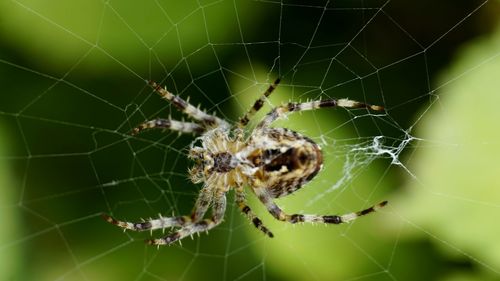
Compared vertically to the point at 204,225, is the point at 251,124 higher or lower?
higher

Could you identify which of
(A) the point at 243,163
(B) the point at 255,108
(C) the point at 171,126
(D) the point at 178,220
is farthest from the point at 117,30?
(D) the point at 178,220

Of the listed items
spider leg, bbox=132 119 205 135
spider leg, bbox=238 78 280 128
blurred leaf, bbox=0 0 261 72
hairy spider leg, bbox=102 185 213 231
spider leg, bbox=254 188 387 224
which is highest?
blurred leaf, bbox=0 0 261 72

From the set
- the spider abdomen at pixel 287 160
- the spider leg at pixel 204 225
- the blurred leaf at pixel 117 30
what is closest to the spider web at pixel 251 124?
the blurred leaf at pixel 117 30

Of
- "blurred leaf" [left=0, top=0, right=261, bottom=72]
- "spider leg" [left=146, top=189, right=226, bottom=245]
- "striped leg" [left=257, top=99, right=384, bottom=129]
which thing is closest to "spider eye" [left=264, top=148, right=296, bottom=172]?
"striped leg" [left=257, top=99, right=384, bottom=129]

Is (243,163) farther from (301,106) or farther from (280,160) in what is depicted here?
(301,106)

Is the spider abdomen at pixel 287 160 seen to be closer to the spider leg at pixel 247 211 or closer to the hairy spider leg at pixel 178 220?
the spider leg at pixel 247 211

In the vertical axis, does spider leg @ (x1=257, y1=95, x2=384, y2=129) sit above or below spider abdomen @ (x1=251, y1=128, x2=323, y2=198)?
above

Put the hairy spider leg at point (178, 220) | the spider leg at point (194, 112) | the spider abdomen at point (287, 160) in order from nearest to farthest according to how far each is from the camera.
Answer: the spider abdomen at point (287, 160), the spider leg at point (194, 112), the hairy spider leg at point (178, 220)

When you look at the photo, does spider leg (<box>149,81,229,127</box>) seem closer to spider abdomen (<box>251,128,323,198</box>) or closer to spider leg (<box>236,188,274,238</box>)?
spider abdomen (<box>251,128,323,198</box>)
